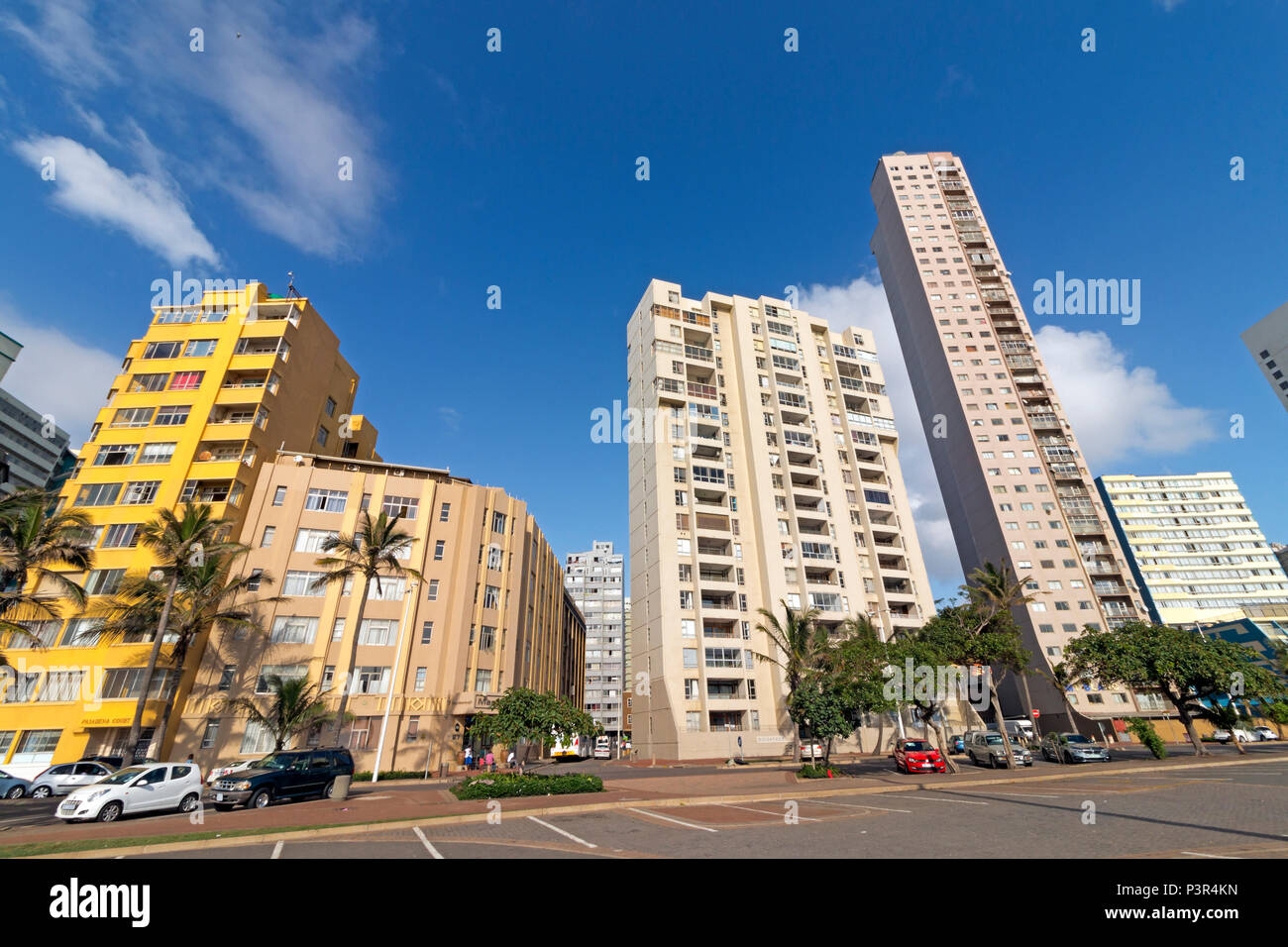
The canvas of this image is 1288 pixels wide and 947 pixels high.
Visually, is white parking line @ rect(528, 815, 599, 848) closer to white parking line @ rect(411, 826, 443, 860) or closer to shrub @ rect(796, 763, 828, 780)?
white parking line @ rect(411, 826, 443, 860)

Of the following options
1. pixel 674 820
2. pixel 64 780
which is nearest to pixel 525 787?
pixel 674 820

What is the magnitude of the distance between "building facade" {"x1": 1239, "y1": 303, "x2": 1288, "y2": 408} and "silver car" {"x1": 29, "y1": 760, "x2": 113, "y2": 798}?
13809 cm

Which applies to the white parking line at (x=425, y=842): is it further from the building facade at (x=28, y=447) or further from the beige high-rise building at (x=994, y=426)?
the building facade at (x=28, y=447)

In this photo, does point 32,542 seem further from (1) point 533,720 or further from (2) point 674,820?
(2) point 674,820

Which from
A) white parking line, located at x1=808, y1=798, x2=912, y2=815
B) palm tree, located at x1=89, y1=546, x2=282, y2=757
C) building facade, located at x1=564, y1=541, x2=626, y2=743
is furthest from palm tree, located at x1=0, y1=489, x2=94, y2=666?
building facade, located at x1=564, y1=541, x2=626, y2=743

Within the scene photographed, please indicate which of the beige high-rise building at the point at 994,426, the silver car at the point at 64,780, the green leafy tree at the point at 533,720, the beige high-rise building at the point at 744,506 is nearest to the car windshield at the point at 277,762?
the green leafy tree at the point at 533,720

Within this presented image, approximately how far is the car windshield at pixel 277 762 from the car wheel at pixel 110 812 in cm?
392

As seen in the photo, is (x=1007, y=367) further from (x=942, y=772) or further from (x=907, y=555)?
(x=942, y=772)

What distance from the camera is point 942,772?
91.4 feet

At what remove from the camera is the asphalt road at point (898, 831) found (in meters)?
10.1

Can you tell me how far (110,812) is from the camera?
17.5 metres

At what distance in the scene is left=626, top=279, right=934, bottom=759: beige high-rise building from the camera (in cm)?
5081

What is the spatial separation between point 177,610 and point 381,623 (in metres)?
11.7
